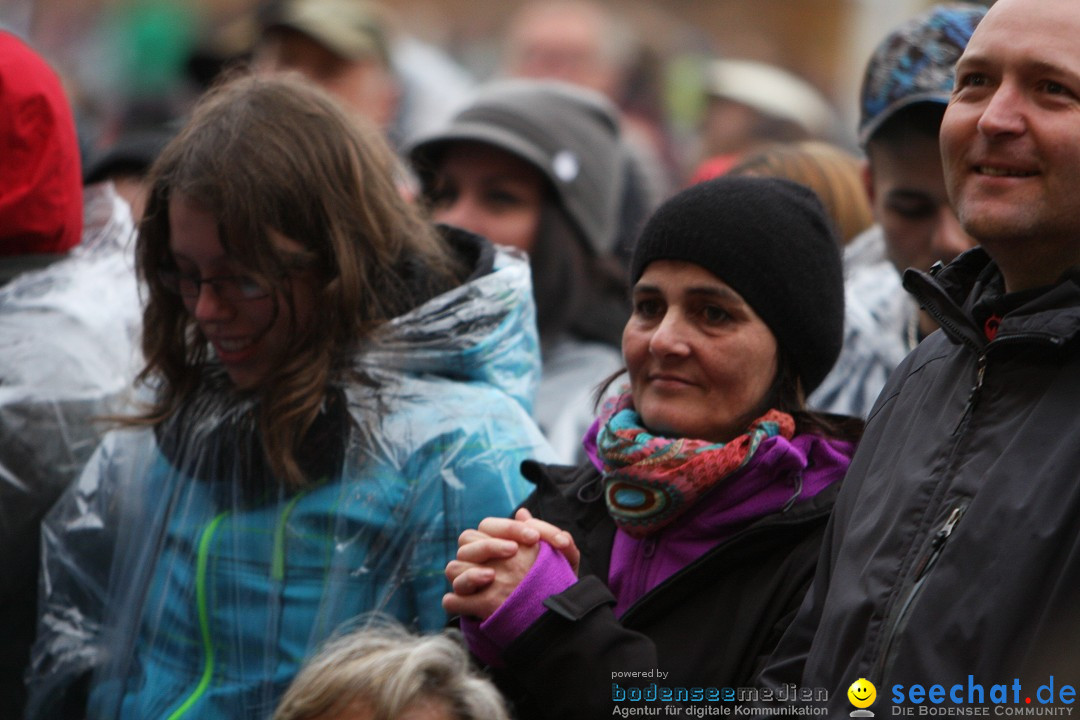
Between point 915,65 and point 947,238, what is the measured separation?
1.51ft

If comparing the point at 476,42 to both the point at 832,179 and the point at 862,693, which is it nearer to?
the point at 832,179

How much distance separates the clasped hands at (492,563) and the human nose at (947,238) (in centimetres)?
143

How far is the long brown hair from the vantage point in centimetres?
284

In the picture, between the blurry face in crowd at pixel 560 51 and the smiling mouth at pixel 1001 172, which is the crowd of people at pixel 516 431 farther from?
the blurry face in crowd at pixel 560 51

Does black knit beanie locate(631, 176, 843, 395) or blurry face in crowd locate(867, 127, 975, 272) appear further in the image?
blurry face in crowd locate(867, 127, 975, 272)

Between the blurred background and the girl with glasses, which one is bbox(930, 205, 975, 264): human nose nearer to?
the girl with glasses

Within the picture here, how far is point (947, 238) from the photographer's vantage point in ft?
10.9

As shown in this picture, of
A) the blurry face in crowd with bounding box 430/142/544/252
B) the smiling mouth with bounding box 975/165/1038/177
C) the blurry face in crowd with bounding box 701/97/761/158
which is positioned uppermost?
the smiling mouth with bounding box 975/165/1038/177

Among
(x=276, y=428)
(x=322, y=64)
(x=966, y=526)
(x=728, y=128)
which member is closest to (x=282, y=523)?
(x=276, y=428)

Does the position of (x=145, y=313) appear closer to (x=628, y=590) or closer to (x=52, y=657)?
(x=52, y=657)

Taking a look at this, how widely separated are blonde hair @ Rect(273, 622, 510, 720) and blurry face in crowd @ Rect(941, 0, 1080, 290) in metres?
0.99

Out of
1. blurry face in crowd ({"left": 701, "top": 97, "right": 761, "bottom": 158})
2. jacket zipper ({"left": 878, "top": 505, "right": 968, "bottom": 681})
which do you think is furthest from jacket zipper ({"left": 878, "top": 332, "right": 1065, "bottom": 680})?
blurry face in crowd ({"left": 701, "top": 97, "right": 761, "bottom": 158})

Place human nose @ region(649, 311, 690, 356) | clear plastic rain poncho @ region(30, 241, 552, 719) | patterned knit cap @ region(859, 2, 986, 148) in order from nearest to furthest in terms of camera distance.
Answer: human nose @ region(649, 311, 690, 356)
clear plastic rain poncho @ region(30, 241, 552, 719)
patterned knit cap @ region(859, 2, 986, 148)


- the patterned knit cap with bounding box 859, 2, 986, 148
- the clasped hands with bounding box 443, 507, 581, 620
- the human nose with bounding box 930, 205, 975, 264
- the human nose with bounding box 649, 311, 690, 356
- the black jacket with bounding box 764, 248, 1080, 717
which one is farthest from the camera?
the patterned knit cap with bounding box 859, 2, 986, 148
